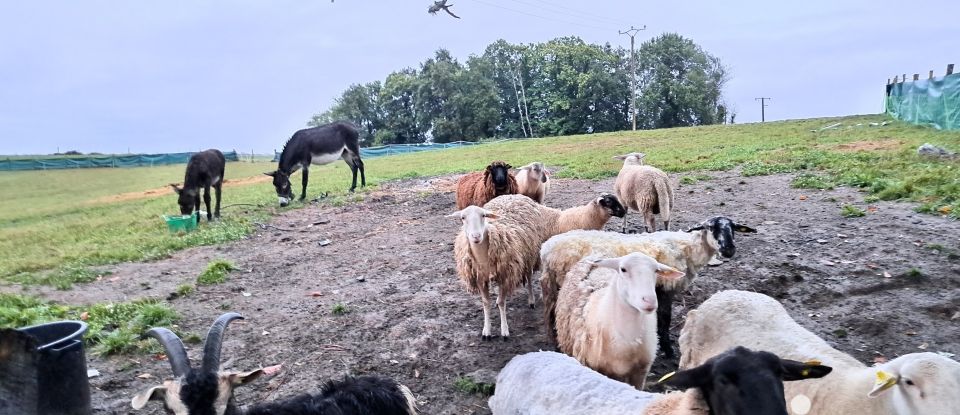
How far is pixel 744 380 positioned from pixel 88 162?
13886 mm

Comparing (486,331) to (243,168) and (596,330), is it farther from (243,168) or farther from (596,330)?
(243,168)

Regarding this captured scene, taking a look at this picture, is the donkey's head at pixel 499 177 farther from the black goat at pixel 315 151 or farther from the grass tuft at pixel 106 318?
the black goat at pixel 315 151

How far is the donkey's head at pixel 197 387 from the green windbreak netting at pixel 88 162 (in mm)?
7658

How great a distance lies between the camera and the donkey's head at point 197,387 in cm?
333

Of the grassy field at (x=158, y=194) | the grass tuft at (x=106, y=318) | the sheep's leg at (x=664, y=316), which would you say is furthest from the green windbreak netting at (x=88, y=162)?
the sheep's leg at (x=664, y=316)

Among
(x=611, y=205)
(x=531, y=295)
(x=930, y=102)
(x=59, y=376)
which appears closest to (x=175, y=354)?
(x=59, y=376)

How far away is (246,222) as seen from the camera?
12484 mm

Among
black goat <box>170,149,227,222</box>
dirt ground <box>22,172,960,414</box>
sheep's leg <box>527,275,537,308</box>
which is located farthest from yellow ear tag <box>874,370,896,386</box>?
Result: black goat <box>170,149,227,222</box>

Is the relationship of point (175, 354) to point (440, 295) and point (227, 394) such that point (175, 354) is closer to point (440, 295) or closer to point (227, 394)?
point (227, 394)

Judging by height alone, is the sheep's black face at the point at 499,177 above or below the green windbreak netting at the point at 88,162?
below

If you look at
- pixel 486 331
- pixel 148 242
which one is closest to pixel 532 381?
pixel 486 331

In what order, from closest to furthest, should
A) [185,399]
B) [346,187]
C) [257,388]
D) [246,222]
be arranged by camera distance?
[185,399], [257,388], [246,222], [346,187]

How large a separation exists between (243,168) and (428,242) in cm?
1426

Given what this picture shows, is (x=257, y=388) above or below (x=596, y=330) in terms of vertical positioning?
below
